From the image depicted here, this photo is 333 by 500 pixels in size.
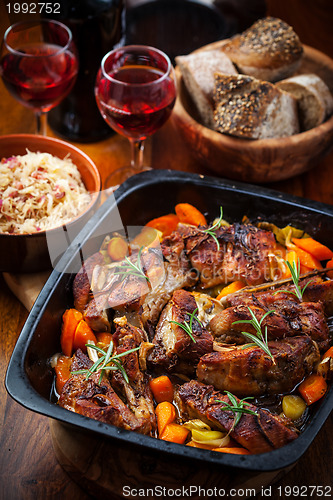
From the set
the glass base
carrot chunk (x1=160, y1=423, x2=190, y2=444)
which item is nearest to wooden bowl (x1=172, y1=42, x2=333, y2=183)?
the glass base

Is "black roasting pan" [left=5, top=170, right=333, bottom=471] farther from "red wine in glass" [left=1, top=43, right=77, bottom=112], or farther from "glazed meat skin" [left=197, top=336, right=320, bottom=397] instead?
"red wine in glass" [left=1, top=43, right=77, bottom=112]

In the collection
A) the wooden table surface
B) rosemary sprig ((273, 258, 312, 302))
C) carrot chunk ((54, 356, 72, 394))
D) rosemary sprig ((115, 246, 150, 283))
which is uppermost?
rosemary sprig ((115, 246, 150, 283))

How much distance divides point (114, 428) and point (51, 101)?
2010 mm

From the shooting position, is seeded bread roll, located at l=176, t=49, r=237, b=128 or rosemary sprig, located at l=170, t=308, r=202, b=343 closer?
rosemary sprig, located at l=170, t=308, r=202, b=343

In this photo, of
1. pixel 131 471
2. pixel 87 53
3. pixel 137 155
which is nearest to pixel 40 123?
pixel 87 53

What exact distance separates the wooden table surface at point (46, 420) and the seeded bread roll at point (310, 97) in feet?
1.28

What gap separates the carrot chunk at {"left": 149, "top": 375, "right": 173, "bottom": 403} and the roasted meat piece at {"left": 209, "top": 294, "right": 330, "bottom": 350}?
29 cm

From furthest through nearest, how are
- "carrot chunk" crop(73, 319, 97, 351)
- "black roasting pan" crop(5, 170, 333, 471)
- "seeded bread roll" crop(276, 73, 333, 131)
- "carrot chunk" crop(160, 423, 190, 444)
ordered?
"seeded bread roll" crop(276, 73, 333, 131) < "carrot chunk" crop(73, 319, 97, 351) < "carrot chunk" crop(160, 423, 190, 444) < "black roasting pan" crop(5, 170, 333, 471)

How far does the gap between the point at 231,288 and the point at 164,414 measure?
667 millimetres

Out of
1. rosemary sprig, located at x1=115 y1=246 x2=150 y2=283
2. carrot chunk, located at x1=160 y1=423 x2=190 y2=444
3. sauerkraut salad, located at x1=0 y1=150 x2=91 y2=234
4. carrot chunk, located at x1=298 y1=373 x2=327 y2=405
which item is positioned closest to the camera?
carrot chunk, located at x1=160 y1=423 x2=190 y2=444

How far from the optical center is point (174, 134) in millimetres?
3732

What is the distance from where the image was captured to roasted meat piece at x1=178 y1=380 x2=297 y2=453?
1885 millimetres

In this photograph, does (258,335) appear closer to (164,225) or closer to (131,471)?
(131,471)

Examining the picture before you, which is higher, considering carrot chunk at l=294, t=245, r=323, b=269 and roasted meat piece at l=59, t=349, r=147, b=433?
roasted meat piece at l=59, t=349, r=147, b=433
